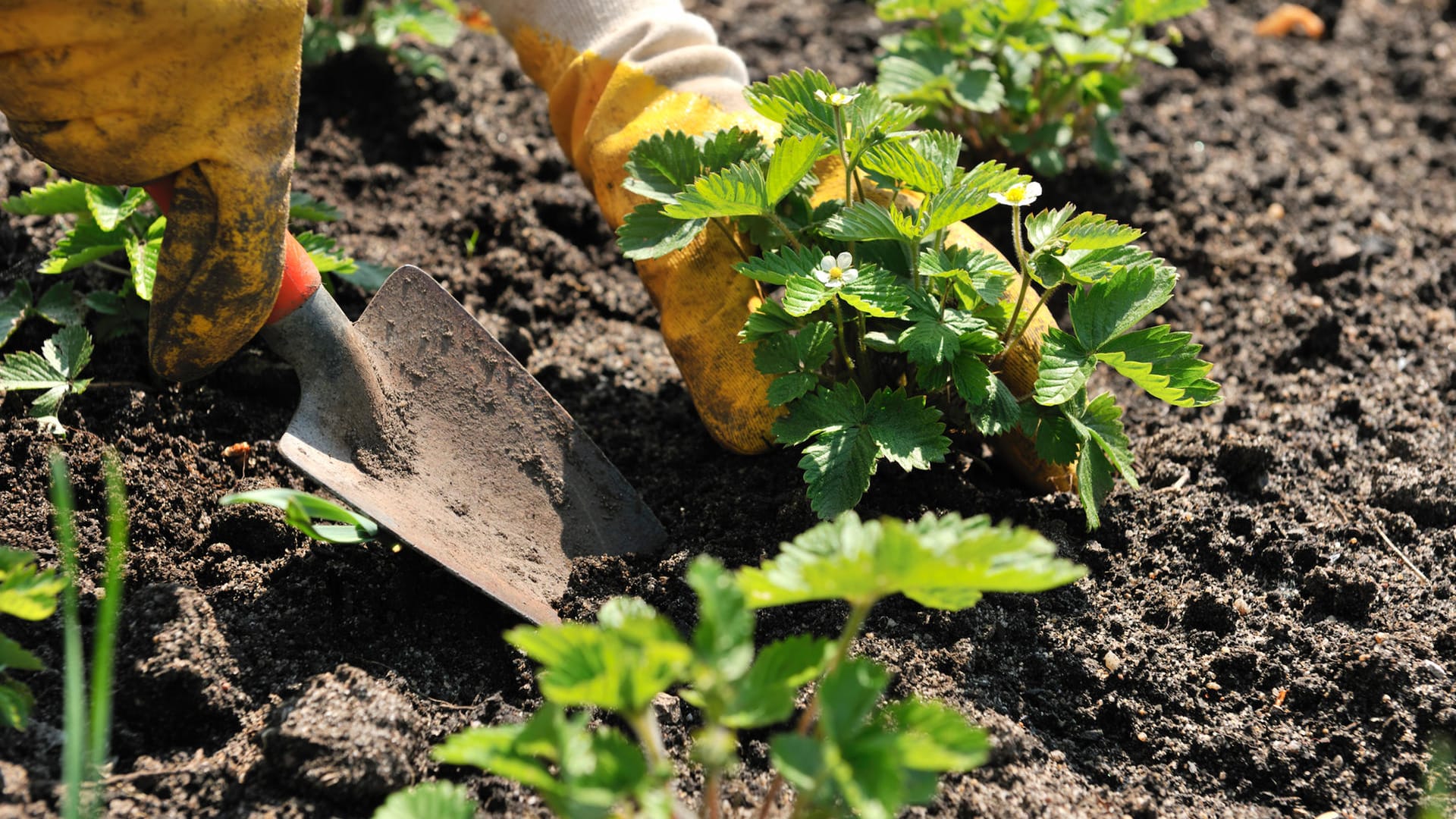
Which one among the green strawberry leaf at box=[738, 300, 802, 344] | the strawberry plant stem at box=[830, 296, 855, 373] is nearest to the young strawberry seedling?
the green strawberry leaf at box=[738, 300, 802, 344]

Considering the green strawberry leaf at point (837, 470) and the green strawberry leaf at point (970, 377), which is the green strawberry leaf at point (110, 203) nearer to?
the green strawberry leaf at point (837, 470)

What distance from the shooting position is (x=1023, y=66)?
2803mm

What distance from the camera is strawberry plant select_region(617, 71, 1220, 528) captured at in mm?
1820

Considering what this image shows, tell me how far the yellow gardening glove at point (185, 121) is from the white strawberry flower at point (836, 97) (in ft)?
2.69

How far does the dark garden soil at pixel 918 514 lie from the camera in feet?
5.60

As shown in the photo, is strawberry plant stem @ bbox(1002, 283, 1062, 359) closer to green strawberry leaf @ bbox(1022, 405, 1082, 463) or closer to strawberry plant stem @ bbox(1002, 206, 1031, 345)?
strawberry plant stem @ bbox(1002, 206, 1031, 345)

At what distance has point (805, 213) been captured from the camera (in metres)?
2.03

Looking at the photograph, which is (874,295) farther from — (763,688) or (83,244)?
(83,244)

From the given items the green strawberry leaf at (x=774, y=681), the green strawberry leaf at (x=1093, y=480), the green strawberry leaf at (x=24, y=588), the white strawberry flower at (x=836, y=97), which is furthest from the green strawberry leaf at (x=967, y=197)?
the green strawberry leaf at (x=24, y=588)

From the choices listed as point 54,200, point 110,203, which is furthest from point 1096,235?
point 54,200

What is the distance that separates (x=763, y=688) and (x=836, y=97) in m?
1.02

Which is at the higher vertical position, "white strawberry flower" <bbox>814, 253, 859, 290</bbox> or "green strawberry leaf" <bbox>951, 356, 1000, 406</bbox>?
"white strawberry flower" <bbox>814, 253, 859, 290</bbox>

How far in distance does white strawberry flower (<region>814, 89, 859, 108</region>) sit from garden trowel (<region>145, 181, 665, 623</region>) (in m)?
0.78

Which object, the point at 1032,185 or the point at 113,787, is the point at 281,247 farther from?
the point at 1032,185
